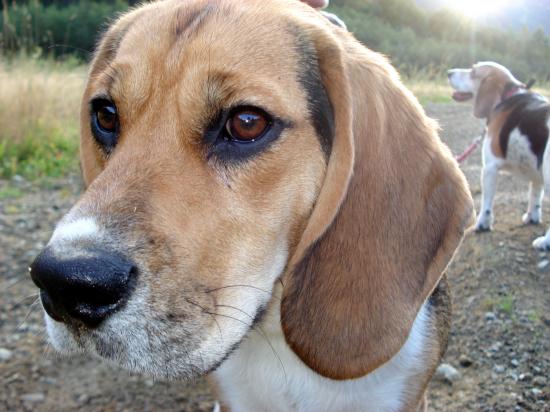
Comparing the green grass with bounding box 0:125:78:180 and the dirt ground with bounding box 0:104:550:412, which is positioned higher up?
the dirt ground with bounding box 0:104:550:412

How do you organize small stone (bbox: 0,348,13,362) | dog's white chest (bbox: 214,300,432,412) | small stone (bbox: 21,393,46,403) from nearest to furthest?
dog's white chest (bbox: 214,300,432,412) → small stone (bbox: 21,393,46,403) → small stone (bbox: 0,348,13,362)

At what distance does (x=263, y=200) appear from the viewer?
5.90 ft

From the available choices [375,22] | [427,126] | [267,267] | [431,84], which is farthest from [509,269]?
[375,22]

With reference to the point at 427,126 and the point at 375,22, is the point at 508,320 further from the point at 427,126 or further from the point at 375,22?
the point at 375,22

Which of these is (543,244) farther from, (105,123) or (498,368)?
(105,123)

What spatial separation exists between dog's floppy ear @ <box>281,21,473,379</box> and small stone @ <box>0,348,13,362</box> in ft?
6.55

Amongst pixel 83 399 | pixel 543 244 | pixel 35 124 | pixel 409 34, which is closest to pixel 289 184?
pixel 83 399

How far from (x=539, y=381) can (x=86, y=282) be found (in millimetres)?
2645

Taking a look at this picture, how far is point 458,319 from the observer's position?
12.6 ft

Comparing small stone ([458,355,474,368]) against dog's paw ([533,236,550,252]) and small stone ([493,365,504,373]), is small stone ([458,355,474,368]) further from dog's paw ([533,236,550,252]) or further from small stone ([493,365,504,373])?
dog's paw ([533,236,550,252])

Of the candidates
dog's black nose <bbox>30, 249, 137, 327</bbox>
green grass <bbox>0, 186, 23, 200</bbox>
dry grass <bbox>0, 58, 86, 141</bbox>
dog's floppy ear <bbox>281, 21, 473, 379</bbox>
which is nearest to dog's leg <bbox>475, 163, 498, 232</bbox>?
dog's floppy ear <bbox>281, 21, 473, 379</bbox>

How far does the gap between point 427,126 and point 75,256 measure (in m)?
1.35

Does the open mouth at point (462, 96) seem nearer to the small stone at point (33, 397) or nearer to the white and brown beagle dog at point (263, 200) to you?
the white and brown beagle dog at point (263, 200)

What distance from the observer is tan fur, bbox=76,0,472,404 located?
1684mm
